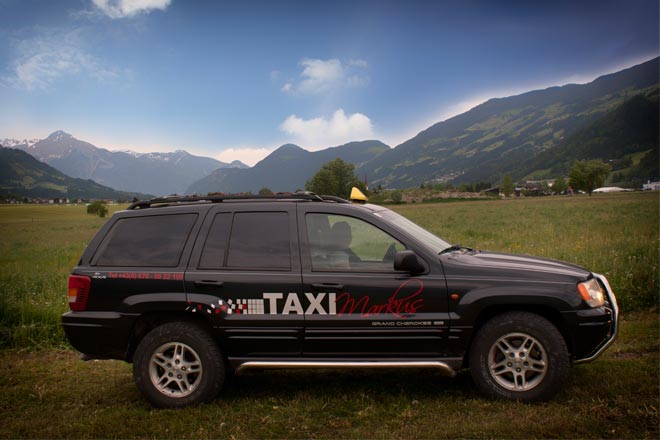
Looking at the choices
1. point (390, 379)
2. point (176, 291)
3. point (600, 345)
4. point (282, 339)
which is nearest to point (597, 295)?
point (600, 345)

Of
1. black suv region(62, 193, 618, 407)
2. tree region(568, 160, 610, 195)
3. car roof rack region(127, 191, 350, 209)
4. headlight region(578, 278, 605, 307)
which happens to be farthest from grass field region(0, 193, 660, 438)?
tree region(568, 160, 610, 195)

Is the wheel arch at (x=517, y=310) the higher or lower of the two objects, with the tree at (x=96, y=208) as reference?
lower

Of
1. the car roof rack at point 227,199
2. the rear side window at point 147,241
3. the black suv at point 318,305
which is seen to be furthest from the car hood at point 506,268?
the rear side window at point 147,241

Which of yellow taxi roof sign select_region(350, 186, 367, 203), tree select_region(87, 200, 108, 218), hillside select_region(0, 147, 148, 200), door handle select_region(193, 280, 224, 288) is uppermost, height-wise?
hillside select_region(0, 147, 148, 200)

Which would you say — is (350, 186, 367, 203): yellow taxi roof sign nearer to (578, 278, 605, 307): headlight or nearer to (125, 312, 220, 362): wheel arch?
(125, 312, 220, 362): wheel arch

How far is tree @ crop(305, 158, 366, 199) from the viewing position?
43.7m

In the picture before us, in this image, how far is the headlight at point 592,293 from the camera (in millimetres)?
3918

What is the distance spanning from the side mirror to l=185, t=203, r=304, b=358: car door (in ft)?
3.00

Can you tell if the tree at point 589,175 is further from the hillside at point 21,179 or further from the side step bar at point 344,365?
the side step bar at point 344,365

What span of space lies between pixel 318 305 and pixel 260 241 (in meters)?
0.84

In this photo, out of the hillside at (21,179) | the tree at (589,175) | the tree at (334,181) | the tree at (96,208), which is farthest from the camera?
the tree at (589,175)

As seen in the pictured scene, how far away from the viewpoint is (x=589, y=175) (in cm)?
9562

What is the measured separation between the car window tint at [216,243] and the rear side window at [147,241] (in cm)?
24

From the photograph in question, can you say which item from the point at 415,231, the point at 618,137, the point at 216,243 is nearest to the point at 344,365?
the point at 415,231
